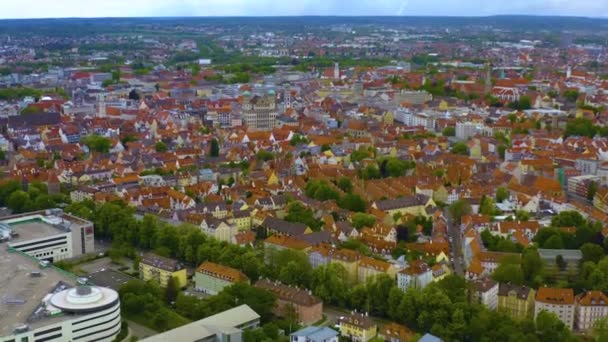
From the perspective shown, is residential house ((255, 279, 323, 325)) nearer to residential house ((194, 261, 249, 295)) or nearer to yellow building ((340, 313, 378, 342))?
yellow building ((340, 313, 378, 342))

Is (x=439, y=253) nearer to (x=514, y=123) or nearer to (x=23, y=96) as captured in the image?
(x=514, y=123)

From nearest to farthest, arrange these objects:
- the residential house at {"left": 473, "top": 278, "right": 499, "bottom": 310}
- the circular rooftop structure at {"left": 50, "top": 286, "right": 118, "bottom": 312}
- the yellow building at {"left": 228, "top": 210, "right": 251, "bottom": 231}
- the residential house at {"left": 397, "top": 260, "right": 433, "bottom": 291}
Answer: the circular rooftop structure at {"left": 50, "top": 286, "right": 118, "bottom": 312}
the residential house at {"left": 473, "top": 278, "right": 499, "bottom": 310}
the residential house at {"left": 397, "top": 260, "right": 433, "bottom": 291}
the yellow building at {"left": 228, "top": 210, "right": 251, "bottom": 231}

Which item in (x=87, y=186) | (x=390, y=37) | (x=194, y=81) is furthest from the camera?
(x=390, y=37)

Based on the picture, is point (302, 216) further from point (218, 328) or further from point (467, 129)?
point (467, 129)

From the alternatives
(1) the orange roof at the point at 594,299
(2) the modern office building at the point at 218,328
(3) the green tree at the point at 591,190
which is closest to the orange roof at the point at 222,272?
(2) the modern office building at the point at 218,328

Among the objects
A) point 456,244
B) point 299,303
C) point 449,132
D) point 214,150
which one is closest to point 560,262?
point 456,244

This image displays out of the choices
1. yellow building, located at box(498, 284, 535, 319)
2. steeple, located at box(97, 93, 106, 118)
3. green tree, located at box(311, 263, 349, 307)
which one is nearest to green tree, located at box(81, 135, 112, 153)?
steeple, located at box(97, 93, 106, 118)

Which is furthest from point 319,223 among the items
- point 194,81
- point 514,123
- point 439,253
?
point 194,81

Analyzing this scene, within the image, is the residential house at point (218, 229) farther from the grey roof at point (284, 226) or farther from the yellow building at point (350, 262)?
the yellow building at point (350, 262)
